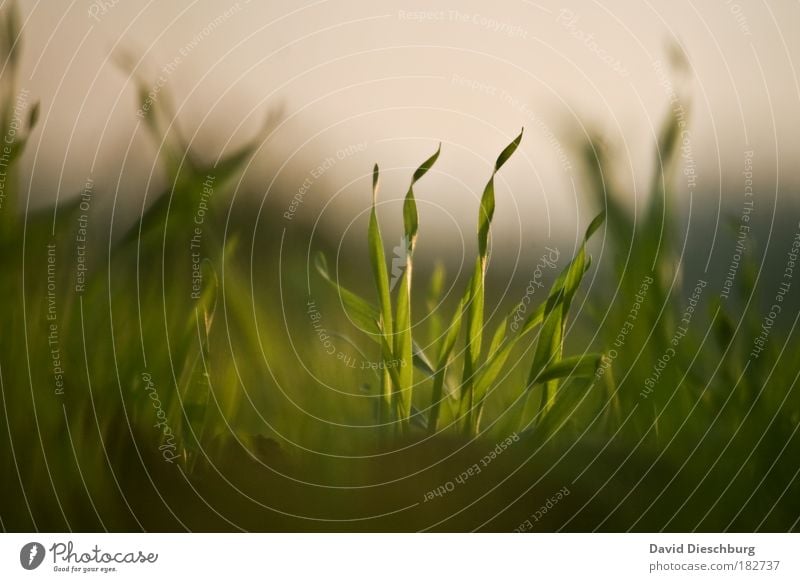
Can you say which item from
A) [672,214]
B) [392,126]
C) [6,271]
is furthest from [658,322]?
[6,271]

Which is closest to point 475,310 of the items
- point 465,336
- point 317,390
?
point 465,336

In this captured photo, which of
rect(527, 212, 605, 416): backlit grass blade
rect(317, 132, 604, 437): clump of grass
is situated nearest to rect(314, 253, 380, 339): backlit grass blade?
rect(317, 132, 604, 437): clump of grass

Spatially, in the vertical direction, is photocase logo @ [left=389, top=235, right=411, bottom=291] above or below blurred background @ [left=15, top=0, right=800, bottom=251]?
below

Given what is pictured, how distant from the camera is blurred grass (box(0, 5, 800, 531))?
80cm

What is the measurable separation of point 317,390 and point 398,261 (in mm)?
161

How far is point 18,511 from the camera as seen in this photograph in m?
0.80

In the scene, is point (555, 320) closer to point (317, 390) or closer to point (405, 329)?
point (405, 329)
